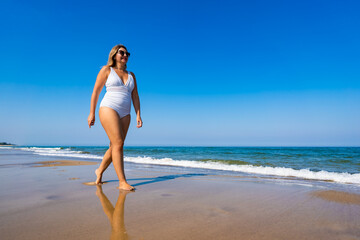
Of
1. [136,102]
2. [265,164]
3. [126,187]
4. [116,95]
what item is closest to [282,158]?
[265,164]

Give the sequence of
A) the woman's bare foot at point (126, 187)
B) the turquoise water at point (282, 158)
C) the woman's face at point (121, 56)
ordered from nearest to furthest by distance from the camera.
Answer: the woman's bare foot at point (126, 187)
the woman's face at point (121, 56)
the turquoise water at point (282, 158)

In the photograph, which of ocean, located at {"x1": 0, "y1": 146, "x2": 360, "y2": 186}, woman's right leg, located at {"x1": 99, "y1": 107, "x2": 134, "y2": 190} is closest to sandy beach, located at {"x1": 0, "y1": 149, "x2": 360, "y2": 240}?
woman's right leg, located at {"x1": 99, "y1": 107, "x2": 134, "y2": 190}

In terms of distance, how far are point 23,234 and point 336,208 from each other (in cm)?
279

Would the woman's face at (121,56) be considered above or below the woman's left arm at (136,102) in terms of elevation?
above

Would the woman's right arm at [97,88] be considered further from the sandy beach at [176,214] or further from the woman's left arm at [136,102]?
the sandy beach at [176,214]

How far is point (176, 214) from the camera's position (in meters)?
1.99

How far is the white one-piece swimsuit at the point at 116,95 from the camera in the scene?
10.7 feet

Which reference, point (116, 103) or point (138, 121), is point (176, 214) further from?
point (138, 121)

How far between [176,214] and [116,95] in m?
2.02

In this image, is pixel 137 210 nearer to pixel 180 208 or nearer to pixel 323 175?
pixel 180 208

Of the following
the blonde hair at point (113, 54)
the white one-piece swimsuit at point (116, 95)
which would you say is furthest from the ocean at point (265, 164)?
the blonde hair at point (113, 54)

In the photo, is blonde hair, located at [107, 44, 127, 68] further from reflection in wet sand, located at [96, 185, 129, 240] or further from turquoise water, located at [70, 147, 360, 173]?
turquoise water, located at [70, 147, 360, 173]

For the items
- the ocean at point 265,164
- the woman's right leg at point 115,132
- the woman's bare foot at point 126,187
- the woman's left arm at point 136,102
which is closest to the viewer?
the woman's bare foot at point 126,187

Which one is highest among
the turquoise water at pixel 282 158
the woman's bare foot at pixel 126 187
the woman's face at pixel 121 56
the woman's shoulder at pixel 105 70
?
the woman's face at pixel 121 56
